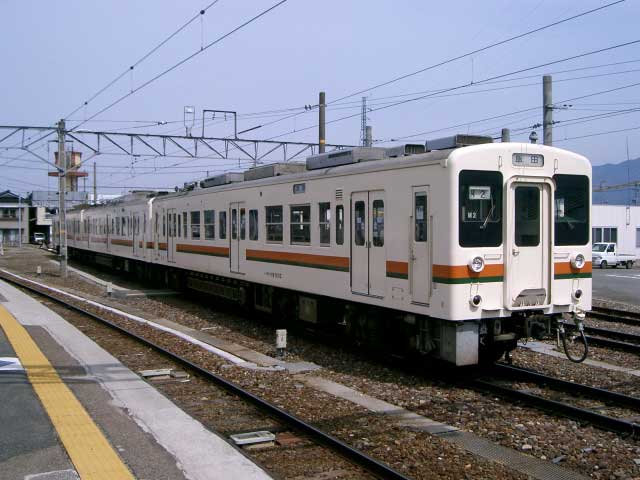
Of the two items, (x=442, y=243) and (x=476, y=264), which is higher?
(x=442, y=243)

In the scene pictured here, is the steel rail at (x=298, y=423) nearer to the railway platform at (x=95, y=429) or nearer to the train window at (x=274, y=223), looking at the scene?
the railway platform at (x=95, y=429)

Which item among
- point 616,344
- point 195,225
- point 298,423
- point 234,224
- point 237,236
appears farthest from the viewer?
point 195,225

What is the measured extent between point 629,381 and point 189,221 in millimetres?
12430

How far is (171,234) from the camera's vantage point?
20.3 meters

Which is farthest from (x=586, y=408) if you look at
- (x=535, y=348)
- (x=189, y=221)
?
(x=189, y=221)

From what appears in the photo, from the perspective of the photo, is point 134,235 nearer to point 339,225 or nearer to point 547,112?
point 547,112

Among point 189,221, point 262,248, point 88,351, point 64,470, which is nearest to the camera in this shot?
point 64,470

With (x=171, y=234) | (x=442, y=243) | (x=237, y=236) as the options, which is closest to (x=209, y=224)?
(x=237, y=236)

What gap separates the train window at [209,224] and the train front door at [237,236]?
1.22 meters

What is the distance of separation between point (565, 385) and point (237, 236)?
8.41 metres

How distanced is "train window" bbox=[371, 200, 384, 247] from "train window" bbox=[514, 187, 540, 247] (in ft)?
6.17

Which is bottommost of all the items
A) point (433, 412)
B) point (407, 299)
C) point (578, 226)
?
point (433, 412)

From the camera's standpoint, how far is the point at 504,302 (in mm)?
8734

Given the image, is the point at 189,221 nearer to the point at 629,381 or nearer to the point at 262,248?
the point at 262,248
